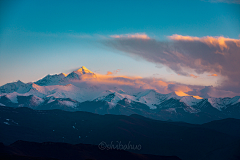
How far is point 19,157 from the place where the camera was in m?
177

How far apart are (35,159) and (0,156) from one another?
2232 centimetres

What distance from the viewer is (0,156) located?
177 meters

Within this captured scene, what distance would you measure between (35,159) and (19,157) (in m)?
10.8

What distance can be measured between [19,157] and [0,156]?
11686mm

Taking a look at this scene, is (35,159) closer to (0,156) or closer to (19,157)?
(19,157)

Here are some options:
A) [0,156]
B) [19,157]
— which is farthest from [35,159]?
[0,156]
